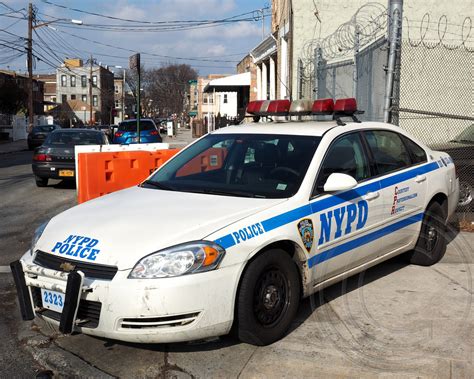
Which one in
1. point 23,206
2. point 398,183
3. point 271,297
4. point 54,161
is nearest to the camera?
point 271,297

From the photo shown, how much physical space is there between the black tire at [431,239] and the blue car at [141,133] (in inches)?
596

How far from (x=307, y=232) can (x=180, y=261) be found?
109 cm

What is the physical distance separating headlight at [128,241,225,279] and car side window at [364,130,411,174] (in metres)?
2.15

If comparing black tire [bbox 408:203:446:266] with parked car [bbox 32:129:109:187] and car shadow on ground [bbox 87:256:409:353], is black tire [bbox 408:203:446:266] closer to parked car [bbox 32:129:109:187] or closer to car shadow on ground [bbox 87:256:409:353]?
car shadow on ground [bbox 87:256:409:353]

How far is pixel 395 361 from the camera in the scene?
368 centimetres

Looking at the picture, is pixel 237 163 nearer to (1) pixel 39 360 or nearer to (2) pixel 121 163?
(1) pixel 39 360

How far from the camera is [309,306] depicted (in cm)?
463

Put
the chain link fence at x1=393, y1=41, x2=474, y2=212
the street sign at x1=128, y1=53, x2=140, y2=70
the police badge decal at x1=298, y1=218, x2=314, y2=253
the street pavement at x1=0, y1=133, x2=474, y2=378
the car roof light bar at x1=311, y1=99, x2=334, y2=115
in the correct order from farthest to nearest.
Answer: the chain link fence at x1=393, y1=41, x2=474, y2=212 < the street sign at x1=128, y1=53, x2=140, y2=70 < the car roof light bar at x1=311, y1=99, x2=334, y2=115 < the police badge decal at x1=298, y1=218, x2=314, y2=253 < the street pavement at x1=0, y1=133, x2=474, y2=378

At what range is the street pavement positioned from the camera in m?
3.55

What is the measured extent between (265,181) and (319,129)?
0.73 metres

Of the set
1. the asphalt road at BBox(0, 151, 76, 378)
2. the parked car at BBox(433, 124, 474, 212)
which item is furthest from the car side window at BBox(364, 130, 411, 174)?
the asphalt road at BBox(0, 151, 76, 378)

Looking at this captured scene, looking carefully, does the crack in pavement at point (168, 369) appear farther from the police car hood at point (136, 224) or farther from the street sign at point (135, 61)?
the street sign at point (135, 61)

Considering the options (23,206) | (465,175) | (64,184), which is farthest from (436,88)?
(23,206)

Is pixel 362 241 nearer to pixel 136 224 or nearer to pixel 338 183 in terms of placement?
pixel 338 183
